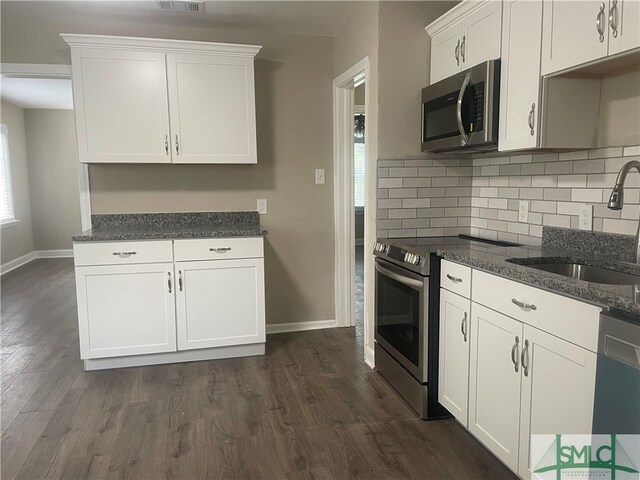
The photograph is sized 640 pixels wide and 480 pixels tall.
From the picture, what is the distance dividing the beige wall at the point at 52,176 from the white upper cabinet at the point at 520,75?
7010 millimetres

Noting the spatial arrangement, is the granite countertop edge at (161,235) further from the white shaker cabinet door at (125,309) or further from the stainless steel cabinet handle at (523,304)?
the stainless steel cabinet handle at (523,304)

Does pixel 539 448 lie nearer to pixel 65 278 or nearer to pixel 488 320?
pixel 488 320

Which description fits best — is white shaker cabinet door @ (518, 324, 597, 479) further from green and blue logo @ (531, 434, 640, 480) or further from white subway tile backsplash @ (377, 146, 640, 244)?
white subway tile backsplash @ (377, 146, 640, 244)

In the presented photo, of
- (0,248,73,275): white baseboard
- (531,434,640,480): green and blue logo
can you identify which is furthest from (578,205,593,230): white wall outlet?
(0,248,73,275): white baseboard

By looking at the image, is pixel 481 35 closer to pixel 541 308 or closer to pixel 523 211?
pixel 523 211

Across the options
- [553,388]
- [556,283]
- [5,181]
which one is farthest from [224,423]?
[5,181]

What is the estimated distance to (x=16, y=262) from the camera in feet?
21.9

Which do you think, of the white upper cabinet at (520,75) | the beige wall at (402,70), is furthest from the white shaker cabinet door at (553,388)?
the beige wall at (402,70)

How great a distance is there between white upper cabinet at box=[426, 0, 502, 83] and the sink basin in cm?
107

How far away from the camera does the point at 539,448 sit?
166cm

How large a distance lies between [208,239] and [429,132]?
1587 mm

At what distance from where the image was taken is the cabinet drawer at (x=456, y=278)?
6.85 feet

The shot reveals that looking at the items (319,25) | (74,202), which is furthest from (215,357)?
(74,202)

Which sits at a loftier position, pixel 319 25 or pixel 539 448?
pixel 319 25
